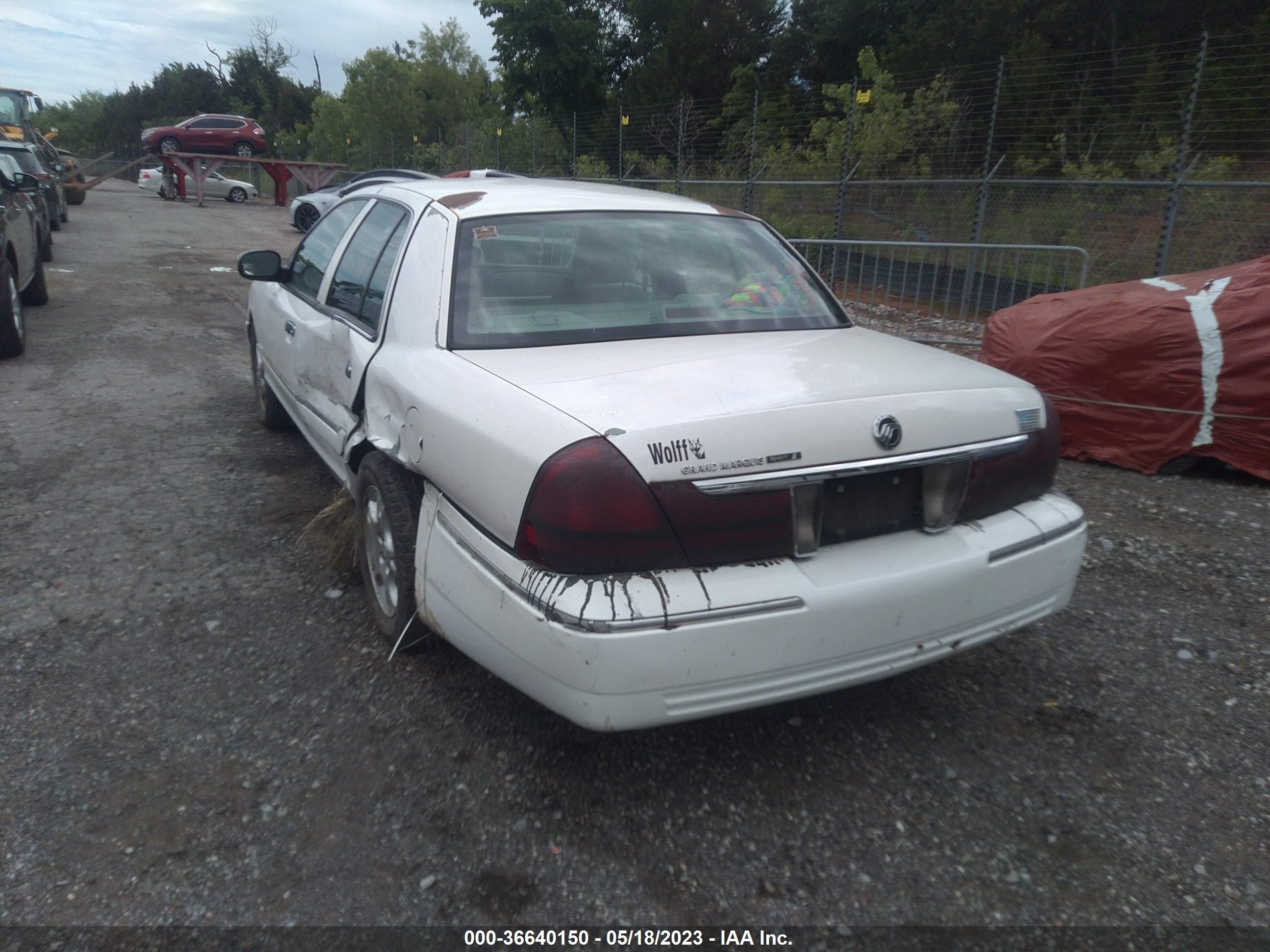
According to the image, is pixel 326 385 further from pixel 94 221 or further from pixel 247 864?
pixel 94 221

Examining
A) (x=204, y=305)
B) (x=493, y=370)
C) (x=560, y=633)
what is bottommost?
(x=204, y=305)

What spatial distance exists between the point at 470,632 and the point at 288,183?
3481 cm

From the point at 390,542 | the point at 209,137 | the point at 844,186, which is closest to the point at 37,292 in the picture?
the point at 390,542

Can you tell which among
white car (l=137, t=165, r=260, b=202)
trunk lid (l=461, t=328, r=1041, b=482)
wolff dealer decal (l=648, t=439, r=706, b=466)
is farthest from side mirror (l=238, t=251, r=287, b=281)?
white car (l=137, t=165, r=260, b=202)

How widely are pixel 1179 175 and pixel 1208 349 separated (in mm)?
4547

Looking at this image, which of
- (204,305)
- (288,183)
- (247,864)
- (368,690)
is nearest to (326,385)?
(368,690)

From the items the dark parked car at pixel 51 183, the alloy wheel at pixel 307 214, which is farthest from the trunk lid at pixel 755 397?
the alloy wheel at pixel 307 214

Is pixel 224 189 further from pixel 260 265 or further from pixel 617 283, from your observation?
pixel 617 283

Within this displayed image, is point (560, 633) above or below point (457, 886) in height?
above

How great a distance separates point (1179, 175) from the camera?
8664 millimetres

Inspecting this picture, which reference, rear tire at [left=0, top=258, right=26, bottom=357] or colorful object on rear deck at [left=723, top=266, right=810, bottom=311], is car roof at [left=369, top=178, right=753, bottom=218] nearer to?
colorful object on rear deck at [left=723, top=266, right=810, bottom=311]

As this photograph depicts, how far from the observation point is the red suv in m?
35.4

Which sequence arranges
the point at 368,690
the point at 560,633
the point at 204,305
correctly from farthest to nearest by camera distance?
1. the point at 204,305
2. the point at 368,690
3. the point at 560,633

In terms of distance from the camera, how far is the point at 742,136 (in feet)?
57.2
